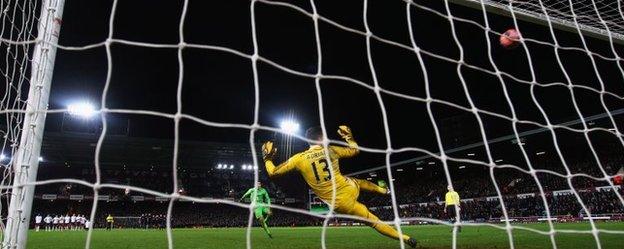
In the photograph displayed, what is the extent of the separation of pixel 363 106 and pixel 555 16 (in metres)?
24.1

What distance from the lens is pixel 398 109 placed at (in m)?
30.2

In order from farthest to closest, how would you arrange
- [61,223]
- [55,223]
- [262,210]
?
[61,223] < [55,223] < [262,210]

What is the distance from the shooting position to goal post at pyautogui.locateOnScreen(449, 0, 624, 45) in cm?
425

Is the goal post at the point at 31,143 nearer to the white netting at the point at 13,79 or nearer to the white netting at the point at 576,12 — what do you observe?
the white netting at the point at 13,79

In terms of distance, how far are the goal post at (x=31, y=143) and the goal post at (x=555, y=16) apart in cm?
315

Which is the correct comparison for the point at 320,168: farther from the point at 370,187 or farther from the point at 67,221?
the point at 67,221

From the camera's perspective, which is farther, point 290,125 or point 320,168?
point 290,125

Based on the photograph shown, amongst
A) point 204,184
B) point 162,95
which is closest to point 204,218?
point 204,184

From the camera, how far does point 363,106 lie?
2900cm

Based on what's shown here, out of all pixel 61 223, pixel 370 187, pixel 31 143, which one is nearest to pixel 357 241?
pixel 370 187

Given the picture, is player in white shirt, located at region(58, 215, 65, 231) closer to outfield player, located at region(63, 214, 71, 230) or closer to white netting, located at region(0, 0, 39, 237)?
outfield player, located at region(63, 214, 71, 230)

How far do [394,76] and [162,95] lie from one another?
14222mm

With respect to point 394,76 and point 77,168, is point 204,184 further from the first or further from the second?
point 394,76

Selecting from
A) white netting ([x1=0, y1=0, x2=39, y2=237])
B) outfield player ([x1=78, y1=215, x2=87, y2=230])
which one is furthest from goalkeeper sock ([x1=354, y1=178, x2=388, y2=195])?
outfield player ([x1=78, y1=215, x2=87, y2=230])
